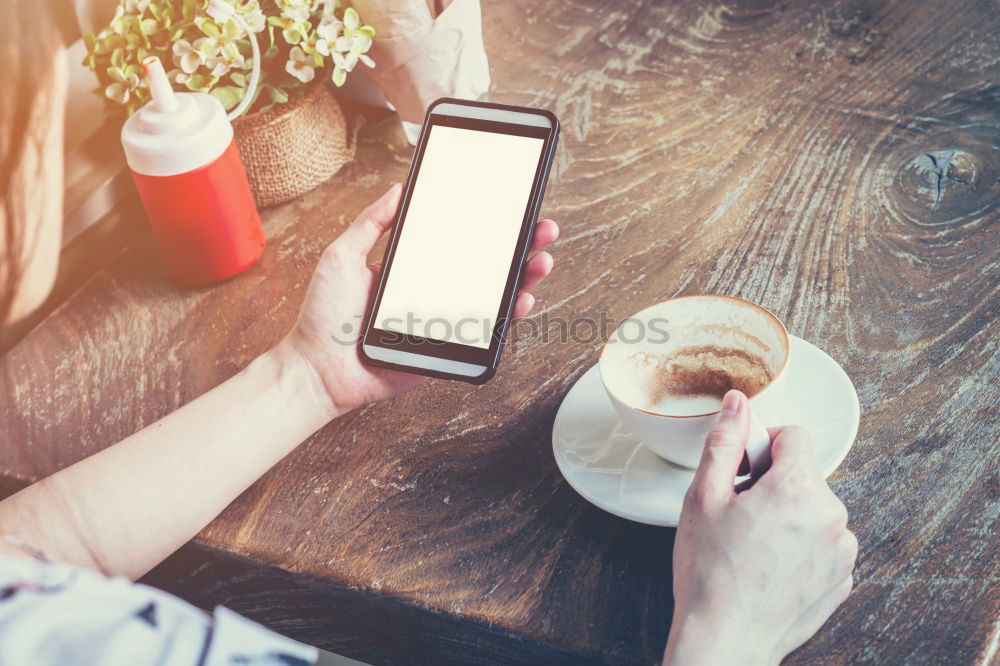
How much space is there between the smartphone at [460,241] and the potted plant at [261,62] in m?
0.25

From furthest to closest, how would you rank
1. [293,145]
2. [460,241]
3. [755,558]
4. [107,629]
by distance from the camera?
[293,145] → [460,241] → [755,558] → [107,629]

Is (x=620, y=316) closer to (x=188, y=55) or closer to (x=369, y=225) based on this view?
(x=369, y=225)

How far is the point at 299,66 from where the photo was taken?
1084mm

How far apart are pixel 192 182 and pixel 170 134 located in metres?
0.06

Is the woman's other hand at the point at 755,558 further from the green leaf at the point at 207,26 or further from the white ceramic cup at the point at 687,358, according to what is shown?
the green leaf at the point at 207,26

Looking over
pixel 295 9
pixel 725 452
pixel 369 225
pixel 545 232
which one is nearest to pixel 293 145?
pixel 295 9

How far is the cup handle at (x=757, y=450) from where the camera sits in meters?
0.64

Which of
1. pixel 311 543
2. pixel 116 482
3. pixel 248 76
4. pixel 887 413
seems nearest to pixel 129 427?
pixel 116 482

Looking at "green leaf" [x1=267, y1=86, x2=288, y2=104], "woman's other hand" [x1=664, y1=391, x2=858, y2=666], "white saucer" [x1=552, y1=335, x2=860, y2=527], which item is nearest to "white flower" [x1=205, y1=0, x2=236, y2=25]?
"green leaf" [x1=267, y1=86, x2=288, y2=104]

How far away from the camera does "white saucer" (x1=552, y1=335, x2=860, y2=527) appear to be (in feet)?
2.25

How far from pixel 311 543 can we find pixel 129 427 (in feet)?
0.91

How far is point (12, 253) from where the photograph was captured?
1064 mm

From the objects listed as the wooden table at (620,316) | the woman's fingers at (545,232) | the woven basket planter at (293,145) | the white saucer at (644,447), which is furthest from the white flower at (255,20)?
the white saucer at (644,447)

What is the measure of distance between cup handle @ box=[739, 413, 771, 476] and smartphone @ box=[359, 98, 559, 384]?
27cm
